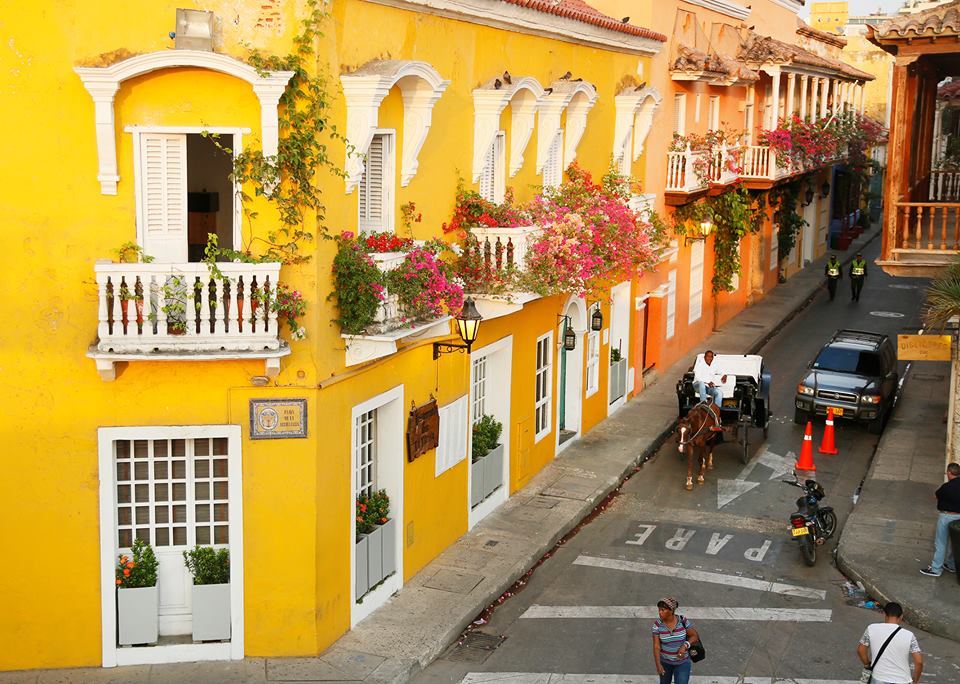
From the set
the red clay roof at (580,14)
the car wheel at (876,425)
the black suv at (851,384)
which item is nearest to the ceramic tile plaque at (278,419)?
the red clay roof at (580,14)

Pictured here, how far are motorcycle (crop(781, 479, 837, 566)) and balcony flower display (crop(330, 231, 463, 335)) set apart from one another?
18.8ft

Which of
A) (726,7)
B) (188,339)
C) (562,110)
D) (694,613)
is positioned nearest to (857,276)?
(726,7)

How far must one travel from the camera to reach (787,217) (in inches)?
1529

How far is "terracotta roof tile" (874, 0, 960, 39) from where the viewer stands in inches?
A: 677

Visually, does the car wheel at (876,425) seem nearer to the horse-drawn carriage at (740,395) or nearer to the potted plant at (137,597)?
the horse-drawn carriage at (740,395)

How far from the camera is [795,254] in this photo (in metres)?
43.0

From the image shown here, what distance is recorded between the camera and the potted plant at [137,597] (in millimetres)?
12773

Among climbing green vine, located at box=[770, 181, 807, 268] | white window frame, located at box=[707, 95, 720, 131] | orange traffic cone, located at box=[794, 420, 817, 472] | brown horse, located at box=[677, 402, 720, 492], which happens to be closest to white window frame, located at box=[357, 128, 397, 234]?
brown horse, located at box=[677, 402, 720, 492]

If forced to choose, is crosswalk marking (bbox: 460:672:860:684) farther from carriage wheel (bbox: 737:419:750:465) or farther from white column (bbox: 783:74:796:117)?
white column (bbox: 783:74:796:117)

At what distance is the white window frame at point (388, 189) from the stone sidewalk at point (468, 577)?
443 centimetres

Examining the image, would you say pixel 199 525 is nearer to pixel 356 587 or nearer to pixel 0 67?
pixel 356 587

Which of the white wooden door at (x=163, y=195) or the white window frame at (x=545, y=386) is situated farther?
the white window frame at (x=545, y=386)

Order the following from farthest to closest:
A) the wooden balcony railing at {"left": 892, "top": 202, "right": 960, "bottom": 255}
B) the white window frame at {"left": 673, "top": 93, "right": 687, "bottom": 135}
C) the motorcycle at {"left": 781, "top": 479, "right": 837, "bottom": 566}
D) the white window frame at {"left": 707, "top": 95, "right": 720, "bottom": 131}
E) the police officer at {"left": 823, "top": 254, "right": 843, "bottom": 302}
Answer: the police officer at {"left": 823, "top": 254, "right": 843, "bottom": 302} < the white window frame at {"left": 707, "top": 95, "right": 720, "bottom": 131} < the white window frame at {"left": 673, "top": 93, "right": 687, "bottom": 135} < the wooden balcony railing at {"left": 892, "top": 202, "right": 960, "bottom": 255} < the motorcycle at {"left": 781, "top": 479, "right": 837, "bottom": 566}

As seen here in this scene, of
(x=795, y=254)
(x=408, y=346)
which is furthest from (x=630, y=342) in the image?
(x=795, y=254)
